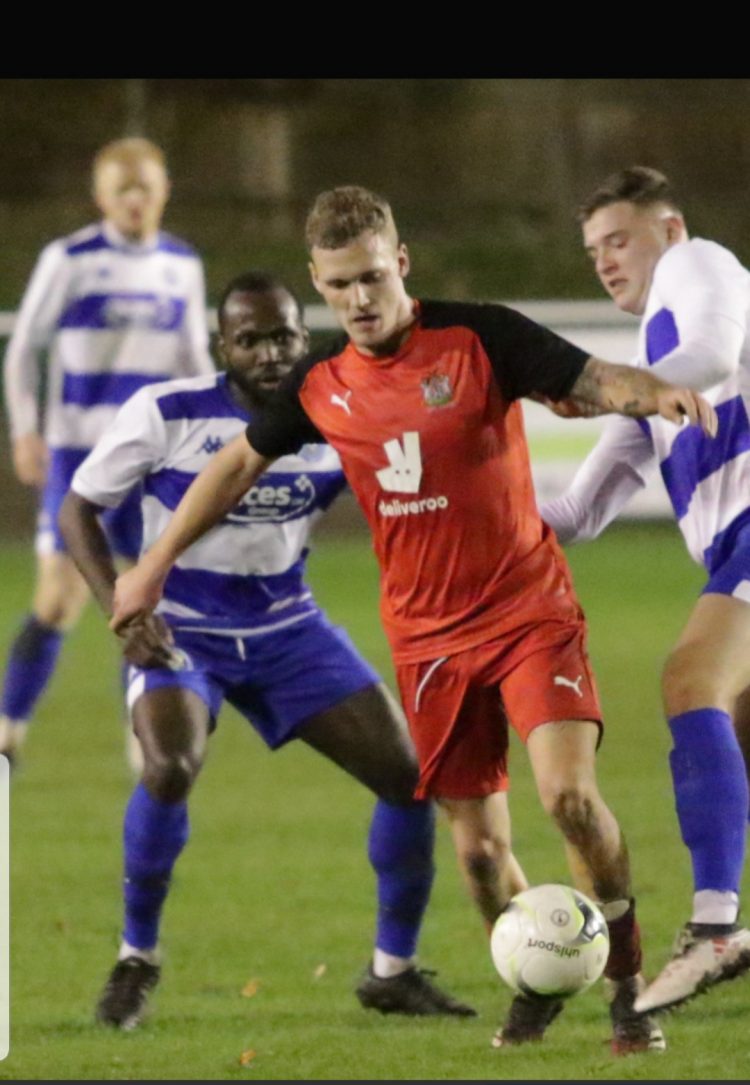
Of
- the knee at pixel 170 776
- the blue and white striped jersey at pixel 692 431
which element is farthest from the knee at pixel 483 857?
the blue and white striped jersey at pixel 692 431

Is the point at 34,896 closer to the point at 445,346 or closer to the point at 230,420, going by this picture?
the point at 230,420

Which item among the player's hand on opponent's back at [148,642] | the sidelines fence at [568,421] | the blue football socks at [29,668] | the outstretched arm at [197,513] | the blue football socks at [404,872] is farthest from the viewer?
the sidelines fence at [568,421]

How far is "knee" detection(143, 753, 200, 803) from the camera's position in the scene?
5348 mm

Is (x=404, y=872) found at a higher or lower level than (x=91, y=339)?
lower

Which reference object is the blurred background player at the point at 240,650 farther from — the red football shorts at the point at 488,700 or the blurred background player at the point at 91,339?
the blurred background player at the point at 91,339

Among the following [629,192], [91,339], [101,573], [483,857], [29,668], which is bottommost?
[29,668]

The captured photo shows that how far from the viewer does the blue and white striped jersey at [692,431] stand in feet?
15.6

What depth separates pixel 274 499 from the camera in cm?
582

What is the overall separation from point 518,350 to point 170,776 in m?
1.42

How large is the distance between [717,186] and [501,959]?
60.9 ft

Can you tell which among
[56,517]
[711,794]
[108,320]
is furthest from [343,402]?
[108,320]

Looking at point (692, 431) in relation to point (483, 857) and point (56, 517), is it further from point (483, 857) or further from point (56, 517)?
point (56, 517)

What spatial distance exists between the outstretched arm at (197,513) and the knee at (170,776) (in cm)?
39

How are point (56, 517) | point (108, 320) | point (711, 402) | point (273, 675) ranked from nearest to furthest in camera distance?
point (711, 402), point (273, 675), point (56, 517), point (108, 320)
